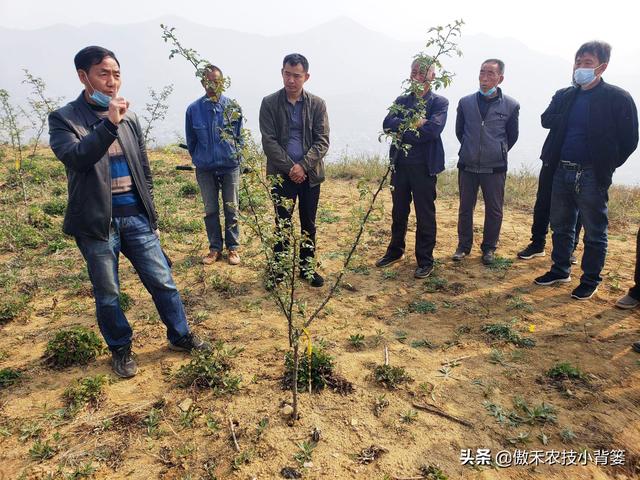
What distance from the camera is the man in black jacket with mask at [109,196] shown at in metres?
2.47

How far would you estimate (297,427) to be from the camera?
103 inches

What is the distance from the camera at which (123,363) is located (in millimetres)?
3135

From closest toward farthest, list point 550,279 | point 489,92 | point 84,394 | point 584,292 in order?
point 84,394
point 584,292
point 550,279
point 489,92

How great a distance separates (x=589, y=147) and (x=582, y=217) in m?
0.75

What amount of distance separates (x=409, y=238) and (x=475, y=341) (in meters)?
2.91

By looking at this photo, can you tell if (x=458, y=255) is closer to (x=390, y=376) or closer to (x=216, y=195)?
(x=390, y=376)

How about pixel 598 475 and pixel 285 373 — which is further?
pixel 285 373

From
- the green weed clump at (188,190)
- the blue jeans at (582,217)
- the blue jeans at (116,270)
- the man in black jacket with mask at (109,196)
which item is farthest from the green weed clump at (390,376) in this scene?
the green weed clump at (188,190)

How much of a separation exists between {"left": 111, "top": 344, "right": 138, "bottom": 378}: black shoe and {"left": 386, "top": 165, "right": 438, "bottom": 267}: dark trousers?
3362 millimetres

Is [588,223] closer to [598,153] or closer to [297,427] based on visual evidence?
[598,153]

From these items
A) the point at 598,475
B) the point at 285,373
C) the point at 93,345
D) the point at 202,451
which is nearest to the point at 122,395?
the point at 93,345

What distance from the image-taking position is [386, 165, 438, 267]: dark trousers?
470 cm

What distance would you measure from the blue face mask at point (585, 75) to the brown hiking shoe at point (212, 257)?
471 centimetres

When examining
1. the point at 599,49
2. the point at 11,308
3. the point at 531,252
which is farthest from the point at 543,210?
the point at 11,308
